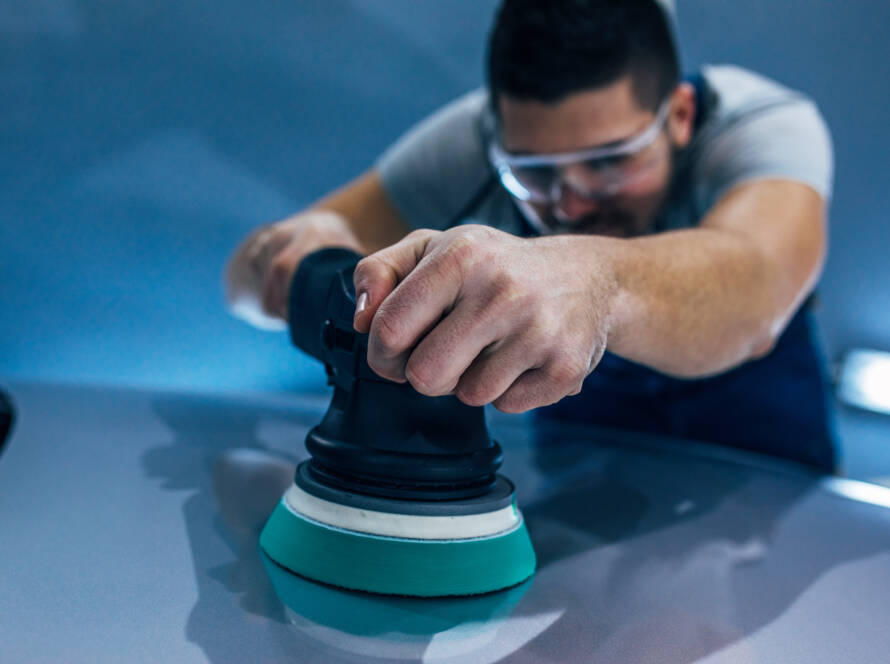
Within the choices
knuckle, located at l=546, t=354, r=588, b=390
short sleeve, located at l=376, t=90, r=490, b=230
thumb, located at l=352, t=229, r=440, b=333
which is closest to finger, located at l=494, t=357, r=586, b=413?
knuckle, located at l=546, t=354, r=588, b=390

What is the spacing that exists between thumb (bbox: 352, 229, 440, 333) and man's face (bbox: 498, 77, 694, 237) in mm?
769

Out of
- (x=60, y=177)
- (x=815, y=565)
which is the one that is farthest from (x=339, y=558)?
(x=60, y=177)

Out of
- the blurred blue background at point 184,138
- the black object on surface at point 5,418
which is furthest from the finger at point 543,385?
the blurred blue background at point 184,138

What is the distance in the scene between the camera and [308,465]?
65 cm

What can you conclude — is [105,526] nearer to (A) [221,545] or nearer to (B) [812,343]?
(A) [221,545]

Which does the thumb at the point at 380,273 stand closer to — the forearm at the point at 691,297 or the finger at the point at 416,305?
the finger at the point at 416,305

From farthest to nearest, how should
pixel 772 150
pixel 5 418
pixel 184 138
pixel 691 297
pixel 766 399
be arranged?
pixel 184 138, pixel 766 399, pixel 772 150, pixel 5 418, pixel 691 297

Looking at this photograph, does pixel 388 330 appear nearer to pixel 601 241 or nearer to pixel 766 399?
pixel 601 241

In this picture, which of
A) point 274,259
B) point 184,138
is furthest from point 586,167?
point 184,138

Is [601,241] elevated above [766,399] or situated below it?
above

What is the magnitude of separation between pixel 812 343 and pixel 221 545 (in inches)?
49.3

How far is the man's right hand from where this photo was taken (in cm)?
100

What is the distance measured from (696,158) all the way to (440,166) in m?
0.49

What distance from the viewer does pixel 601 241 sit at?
2.21 ft
